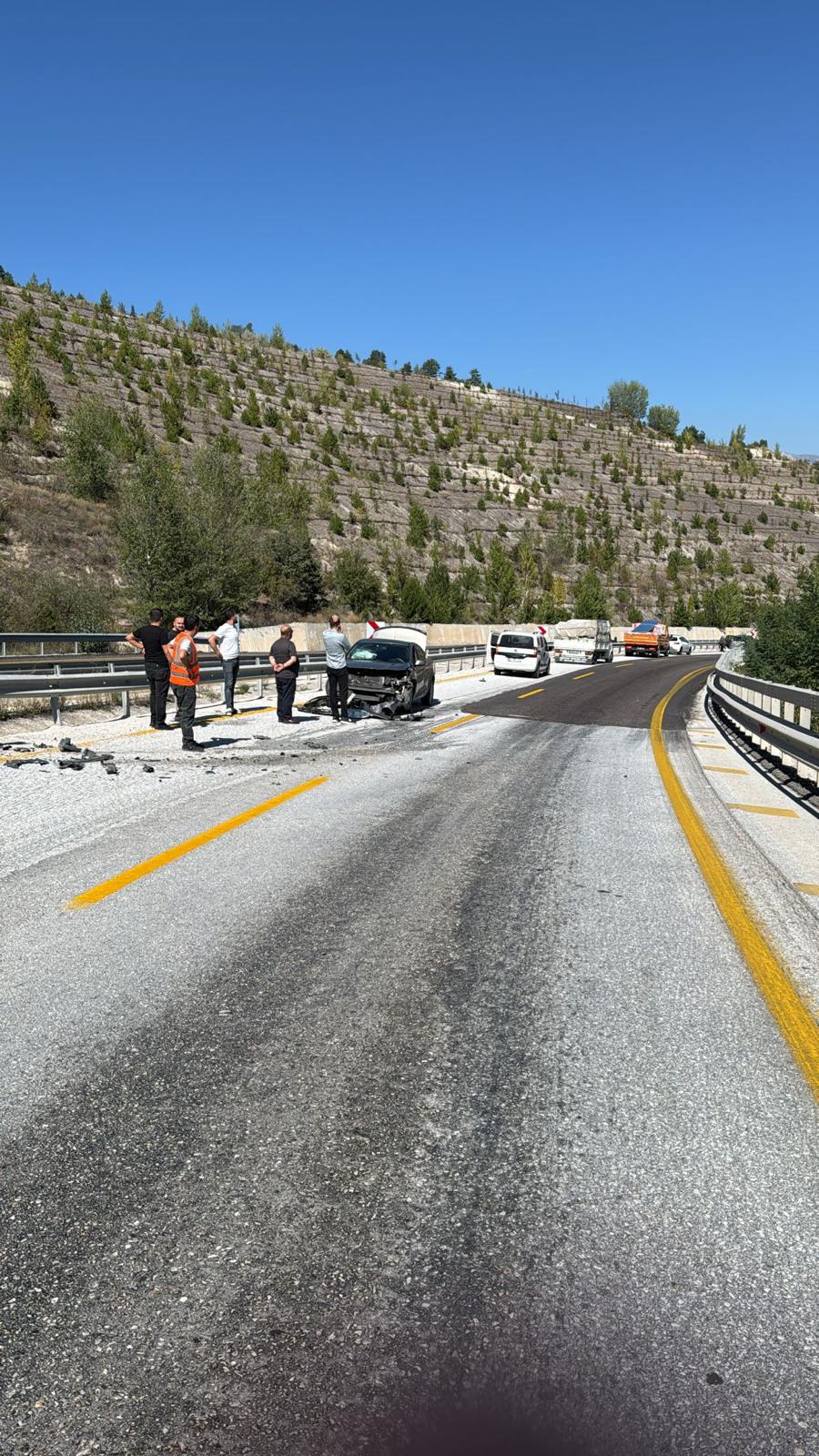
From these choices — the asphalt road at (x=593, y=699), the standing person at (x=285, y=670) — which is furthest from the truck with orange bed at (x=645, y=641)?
the standing person at (x=285, y=670)

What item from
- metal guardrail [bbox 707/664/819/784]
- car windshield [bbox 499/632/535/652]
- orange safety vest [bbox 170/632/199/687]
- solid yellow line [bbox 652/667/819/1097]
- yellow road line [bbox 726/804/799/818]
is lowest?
yellow road line [bbox 726/804/799/818]

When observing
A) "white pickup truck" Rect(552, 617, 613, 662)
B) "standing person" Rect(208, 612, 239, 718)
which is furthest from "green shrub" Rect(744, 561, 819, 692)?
"standing person" Rect(208, 612, 239, 718)

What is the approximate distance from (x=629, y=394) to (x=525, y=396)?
28.7 m

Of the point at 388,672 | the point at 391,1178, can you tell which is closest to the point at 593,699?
the point at 388,672

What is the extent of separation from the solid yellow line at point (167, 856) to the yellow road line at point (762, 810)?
5.06m

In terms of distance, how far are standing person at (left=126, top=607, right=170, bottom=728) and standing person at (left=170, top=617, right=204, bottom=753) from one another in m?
1.68

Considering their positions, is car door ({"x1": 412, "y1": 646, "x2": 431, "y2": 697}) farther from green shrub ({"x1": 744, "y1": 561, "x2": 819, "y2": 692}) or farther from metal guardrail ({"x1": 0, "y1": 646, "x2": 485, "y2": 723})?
green shrub ({"x1": 744, "y1": 561, "x2": 819, "y2": 692})

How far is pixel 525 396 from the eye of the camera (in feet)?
504

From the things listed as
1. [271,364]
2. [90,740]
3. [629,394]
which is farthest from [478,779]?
[629,394]

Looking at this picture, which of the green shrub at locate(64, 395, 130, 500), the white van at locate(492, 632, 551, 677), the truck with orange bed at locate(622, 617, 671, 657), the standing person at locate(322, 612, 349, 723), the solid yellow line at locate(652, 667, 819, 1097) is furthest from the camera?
the truck with orange bed at locate(622, 617, 671, 657)

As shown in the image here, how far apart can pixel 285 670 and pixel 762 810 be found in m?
9.46

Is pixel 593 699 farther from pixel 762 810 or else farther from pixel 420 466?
pixel 420 466

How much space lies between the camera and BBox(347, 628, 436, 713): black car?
64.6 ft

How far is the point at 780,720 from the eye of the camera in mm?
13641
